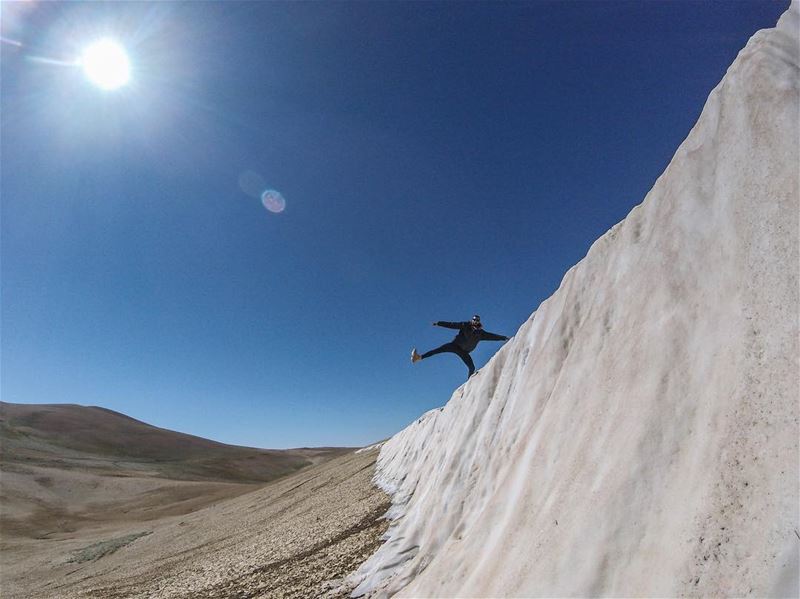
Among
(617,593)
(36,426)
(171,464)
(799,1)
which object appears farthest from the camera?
(36,426)

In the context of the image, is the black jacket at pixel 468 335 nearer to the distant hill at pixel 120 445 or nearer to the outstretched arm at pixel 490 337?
the outstretched arm at pixel 490 337

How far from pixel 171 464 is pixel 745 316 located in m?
78.3

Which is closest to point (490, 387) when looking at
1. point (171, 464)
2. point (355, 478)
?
point (355, 478)

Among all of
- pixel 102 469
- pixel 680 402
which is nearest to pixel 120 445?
pixel 102 469

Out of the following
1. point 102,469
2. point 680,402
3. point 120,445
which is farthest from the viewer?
point 120,445

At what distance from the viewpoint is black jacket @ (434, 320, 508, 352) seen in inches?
391

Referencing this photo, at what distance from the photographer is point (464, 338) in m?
10.0

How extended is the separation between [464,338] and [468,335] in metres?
0.13

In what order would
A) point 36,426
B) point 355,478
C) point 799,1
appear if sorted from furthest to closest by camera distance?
point 36,426, point 355,478, point 799,1

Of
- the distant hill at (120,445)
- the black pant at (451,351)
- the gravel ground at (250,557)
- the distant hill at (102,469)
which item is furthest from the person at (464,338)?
the distant hill at (120,445)

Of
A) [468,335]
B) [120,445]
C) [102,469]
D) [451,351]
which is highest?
[468,335]

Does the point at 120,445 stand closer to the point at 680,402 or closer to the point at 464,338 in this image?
the point at 464,338

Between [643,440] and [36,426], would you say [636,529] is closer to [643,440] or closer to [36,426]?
[643,440]

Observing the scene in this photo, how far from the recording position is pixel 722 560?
247cm
